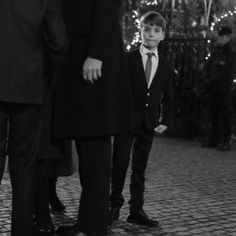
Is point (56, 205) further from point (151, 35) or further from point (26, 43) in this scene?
point (26, 43)

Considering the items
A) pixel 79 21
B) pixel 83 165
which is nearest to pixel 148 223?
pixel 83 165

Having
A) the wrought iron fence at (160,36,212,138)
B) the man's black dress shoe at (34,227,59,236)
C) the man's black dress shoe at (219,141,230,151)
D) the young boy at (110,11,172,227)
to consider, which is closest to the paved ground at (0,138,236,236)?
the young boy at (110,11,172,227)

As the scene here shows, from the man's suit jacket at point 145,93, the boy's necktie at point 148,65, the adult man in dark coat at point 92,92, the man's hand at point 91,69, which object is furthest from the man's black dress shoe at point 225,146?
the man's hand at point 91,69

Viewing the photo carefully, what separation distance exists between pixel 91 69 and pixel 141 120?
1.26m

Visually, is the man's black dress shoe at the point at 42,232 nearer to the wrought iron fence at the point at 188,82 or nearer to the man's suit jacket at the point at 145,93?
the man's suit jacket at the point at 145,93

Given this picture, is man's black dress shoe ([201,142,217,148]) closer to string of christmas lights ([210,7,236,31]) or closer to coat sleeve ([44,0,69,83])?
string of christmas lights ([210,7,236,31])

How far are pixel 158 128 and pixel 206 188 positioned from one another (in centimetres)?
188

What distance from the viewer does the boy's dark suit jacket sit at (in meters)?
3.47

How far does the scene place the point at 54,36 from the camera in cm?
326

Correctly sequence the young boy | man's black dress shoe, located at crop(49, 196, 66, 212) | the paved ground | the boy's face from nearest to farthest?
the paved ground → the young boy → the boy's face → man's black dress shoe, located at crop(49, 196, 66, 212)

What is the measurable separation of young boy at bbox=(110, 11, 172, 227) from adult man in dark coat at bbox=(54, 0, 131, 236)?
0.87 metres

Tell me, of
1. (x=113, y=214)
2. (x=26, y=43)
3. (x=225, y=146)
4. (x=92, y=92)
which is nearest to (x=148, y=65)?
(x=113, y=214)

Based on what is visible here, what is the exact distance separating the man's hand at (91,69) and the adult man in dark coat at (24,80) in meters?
0.18

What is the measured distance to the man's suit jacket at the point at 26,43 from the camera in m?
3.12
